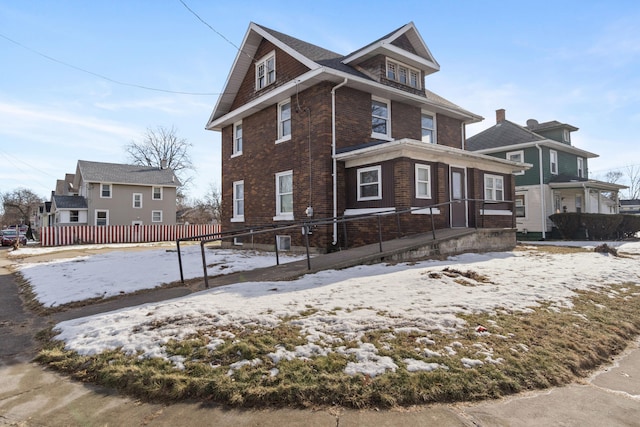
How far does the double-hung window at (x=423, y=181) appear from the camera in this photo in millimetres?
11656

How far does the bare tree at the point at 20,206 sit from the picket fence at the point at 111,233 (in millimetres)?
51487

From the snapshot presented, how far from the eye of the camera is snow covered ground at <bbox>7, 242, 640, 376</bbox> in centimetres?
417

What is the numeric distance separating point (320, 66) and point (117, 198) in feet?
95.9

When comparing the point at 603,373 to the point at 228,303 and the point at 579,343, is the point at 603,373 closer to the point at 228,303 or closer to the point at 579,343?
the point at 579,343

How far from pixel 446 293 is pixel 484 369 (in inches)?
101

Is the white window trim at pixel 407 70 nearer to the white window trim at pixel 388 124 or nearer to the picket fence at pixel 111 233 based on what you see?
the white window trim at pixel 388 124

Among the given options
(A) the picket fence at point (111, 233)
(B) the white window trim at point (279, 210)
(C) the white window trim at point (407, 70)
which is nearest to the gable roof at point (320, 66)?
(C) the white window trim at point (407, 70)

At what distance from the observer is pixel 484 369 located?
338 cm

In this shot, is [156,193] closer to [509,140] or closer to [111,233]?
[111,233]

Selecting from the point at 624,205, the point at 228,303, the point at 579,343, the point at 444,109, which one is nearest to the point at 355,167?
the point at 444,109

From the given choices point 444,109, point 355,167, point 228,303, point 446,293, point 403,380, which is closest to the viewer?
point 403,380

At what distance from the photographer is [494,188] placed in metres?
14.4

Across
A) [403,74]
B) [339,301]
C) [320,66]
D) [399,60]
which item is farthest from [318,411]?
[403,74]

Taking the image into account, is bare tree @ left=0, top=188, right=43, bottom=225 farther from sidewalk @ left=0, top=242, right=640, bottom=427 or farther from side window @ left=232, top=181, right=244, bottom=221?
sidewalk @ left=0, top=242, right=640, bottom=427
